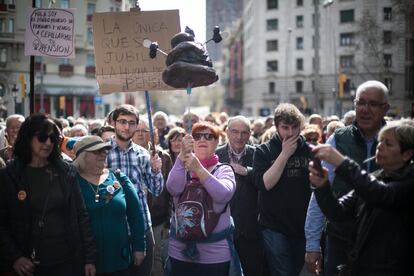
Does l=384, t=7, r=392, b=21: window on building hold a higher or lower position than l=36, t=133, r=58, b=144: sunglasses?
higher

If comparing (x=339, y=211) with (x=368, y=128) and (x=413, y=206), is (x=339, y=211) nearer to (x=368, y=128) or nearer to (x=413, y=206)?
(x=413, y=206)

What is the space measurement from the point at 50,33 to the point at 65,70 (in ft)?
144

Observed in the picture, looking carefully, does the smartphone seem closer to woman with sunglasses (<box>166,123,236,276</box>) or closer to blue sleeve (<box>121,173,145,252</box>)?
woman with sunglasses (<box>166,123,236,276</box>)

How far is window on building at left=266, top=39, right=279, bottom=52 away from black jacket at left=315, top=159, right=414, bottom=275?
205 feet

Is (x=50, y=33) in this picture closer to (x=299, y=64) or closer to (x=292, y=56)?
(x=292, y=56)

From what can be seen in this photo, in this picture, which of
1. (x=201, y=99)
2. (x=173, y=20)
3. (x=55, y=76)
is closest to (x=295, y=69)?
(x=55, y=76)

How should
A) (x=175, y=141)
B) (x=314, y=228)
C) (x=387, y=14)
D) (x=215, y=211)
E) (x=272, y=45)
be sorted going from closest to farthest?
(x=215, y=211) < (x=314, y=228) < (x=175, y=141) < (x=387, y=14) < (x=272, y=45)

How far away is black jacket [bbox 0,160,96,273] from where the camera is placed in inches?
145

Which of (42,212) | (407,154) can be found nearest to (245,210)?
(42,212)

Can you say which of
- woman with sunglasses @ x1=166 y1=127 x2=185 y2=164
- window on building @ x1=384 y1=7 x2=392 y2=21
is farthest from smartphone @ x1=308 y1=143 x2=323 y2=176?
window on building @ x1=384 y1=7 x2=392 y2=21

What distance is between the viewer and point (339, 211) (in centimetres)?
341

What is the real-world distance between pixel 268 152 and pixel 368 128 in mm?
1312

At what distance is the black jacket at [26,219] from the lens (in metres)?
3.67

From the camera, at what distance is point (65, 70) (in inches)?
1882
